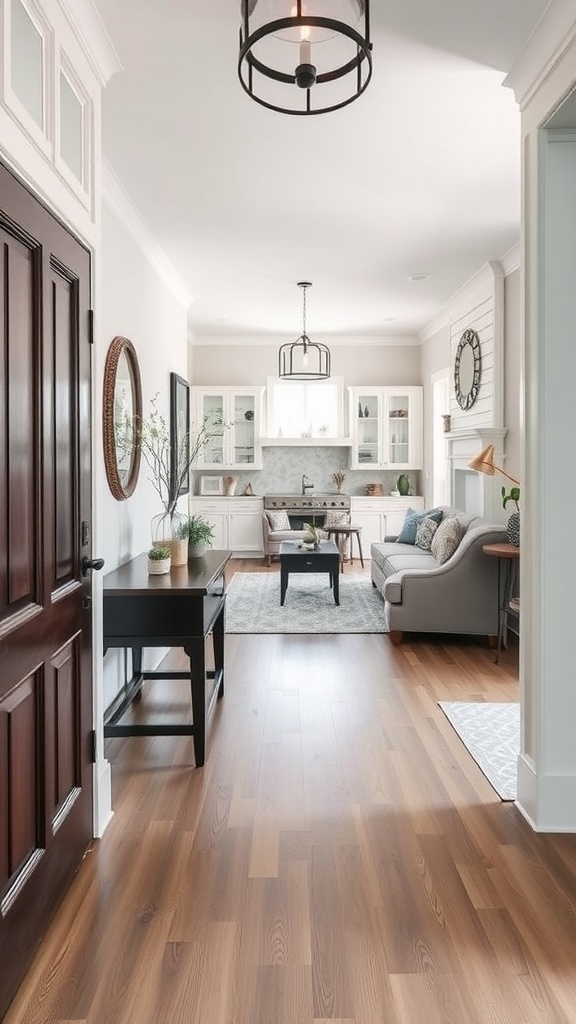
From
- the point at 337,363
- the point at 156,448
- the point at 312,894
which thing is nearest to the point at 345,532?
the point at 337,363

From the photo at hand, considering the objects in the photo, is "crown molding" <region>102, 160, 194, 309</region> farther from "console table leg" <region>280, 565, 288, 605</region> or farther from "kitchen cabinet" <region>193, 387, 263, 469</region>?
"kitchen cabinet" <region>193, 387, 263, 469</region>

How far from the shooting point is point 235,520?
350 inches

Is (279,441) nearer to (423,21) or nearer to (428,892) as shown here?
(423,21)

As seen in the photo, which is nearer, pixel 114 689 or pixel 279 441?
pixel 114 689

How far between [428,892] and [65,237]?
232 centimetres

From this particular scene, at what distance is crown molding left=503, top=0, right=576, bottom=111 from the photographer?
2211 millimetres

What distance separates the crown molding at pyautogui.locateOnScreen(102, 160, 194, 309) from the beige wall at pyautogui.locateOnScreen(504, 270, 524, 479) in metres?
2.75

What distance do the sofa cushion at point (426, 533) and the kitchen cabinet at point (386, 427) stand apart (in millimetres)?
2611

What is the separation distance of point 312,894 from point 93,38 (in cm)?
295

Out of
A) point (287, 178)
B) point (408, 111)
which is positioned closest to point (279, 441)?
point (287, 178)

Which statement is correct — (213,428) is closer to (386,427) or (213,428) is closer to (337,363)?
(337,363)

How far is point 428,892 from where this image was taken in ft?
6.88

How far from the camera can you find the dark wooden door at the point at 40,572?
167cm

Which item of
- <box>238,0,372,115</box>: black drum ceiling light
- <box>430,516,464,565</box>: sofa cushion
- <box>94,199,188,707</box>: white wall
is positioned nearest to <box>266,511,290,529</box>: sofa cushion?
<box>94,199,188,707</box>: white wall
